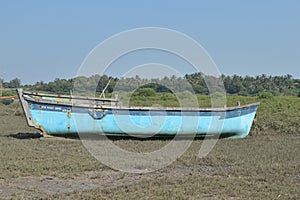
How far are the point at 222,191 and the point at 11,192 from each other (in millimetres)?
3173

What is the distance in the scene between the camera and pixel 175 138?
13016mm

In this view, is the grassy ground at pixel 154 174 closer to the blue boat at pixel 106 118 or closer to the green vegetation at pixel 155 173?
the green vegetation at pixel 155 173

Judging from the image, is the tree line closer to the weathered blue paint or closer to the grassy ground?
the weathered blue paint

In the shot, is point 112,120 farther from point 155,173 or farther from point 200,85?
point 200,85

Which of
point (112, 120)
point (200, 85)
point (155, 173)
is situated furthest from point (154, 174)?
point (200, 85)

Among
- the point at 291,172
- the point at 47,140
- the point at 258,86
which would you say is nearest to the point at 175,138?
the point at 47,140

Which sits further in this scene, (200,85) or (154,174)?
(200,85)

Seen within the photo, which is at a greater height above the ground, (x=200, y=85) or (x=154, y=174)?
(x=200, y=85)

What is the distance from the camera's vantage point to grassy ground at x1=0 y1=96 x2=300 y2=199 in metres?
6.39

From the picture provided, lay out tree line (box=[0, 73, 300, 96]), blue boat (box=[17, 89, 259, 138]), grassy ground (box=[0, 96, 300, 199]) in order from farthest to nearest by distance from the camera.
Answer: tree line (box=[0, 73, 300, 96]), blue boat (box=[17, 89, 259, 138]), grassy ground (box=[0, 96, 300, 199])

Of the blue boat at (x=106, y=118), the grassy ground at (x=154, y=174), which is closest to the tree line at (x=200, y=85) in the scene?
the blue boat at (x=106, y=118)

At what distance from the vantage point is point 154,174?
791 centimetres

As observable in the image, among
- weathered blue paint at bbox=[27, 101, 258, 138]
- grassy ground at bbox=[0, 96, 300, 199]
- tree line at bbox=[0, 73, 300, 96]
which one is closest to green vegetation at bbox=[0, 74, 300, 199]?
grassy ground at bbox=[0, 96, 300, 199]

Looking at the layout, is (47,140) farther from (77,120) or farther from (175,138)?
(175,138)
